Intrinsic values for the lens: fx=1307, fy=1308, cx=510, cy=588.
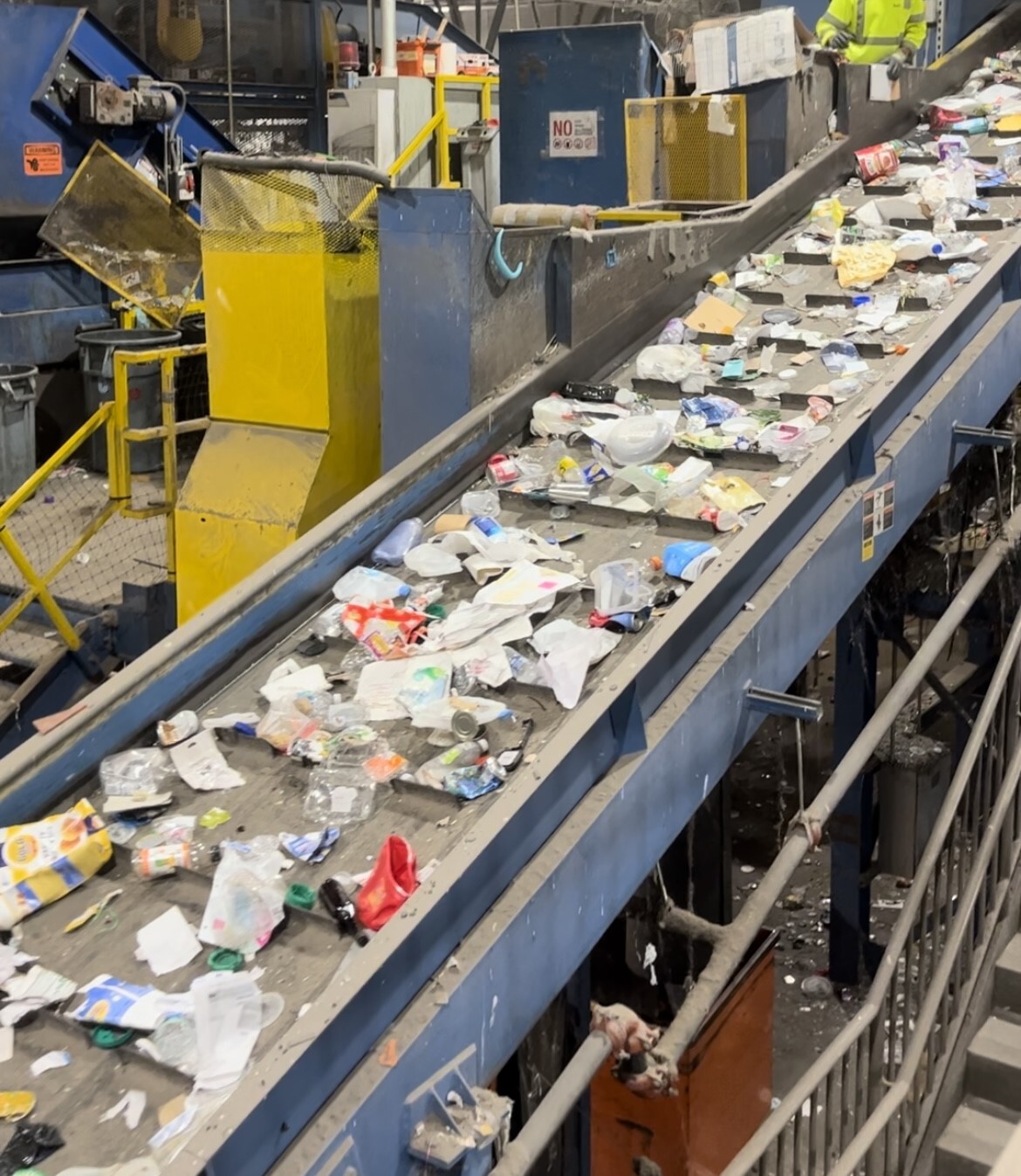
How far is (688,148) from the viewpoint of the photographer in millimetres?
6246

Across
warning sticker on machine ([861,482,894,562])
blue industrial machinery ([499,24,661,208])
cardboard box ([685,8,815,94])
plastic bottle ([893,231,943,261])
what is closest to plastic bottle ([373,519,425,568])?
warning sticker on machine ([861,482,894,562])

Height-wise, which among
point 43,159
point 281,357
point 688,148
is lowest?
point 281,357

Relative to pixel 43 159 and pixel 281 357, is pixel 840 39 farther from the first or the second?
pixel 281 357

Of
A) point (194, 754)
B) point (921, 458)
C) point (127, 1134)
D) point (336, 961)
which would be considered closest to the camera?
point (127, 1134)

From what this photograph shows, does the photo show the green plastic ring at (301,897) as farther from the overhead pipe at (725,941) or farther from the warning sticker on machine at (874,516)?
the warning sticker on machine at (874,516)

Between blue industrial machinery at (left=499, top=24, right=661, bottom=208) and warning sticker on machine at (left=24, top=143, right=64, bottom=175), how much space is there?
2993 millimetres

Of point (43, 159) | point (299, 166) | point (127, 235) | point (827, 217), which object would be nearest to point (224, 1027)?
point (299, 166)

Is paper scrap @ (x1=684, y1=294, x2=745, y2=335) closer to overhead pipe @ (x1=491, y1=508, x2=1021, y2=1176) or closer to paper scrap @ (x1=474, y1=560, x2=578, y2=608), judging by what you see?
overhead pipe @ (x1=491, y1=508, x2=1021, y2=1176)

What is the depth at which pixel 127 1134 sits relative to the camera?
83.7 inches

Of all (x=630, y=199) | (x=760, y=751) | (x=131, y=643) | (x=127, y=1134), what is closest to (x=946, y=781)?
(x=760, y=751)

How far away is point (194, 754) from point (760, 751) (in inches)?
237

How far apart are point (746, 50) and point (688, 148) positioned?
52 centimetres

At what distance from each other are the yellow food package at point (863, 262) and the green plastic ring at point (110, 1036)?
4.02m

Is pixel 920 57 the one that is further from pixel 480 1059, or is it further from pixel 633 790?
pixel 480 1059
